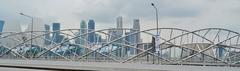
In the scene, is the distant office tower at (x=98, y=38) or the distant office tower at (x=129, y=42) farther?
the distant office tower at (x=98, y=38)

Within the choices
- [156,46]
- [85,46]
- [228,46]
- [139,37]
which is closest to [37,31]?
[85,46]

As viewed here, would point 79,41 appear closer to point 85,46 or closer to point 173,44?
point 85,46

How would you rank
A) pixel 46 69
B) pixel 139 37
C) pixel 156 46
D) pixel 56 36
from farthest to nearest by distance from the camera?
pixel 56 36 < pixel 139 37 < pixel 156 46 < pixel 46 69

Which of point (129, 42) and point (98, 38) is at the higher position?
point (98, 38)

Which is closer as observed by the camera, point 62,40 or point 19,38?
point 62,40

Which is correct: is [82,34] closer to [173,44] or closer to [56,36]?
[56,36]

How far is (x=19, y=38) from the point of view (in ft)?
331

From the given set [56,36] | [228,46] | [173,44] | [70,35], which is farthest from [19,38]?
[228,46]

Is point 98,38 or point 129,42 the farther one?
point 98,38

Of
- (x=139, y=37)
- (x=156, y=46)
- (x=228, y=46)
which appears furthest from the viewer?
(x=139, y=37)

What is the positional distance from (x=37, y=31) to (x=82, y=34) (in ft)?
36.5

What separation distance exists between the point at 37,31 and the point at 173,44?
3254 cm

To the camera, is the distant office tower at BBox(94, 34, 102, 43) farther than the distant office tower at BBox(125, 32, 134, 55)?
Yes

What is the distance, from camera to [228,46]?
77.4 metres
